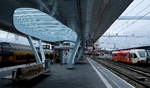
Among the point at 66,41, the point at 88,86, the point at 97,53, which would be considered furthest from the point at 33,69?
the point at 97,53

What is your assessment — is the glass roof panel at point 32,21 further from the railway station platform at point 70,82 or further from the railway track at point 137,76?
the railway track at point 137,76

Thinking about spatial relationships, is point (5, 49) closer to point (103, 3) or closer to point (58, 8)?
point (58, 8)

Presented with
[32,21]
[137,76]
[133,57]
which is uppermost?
[32,21]

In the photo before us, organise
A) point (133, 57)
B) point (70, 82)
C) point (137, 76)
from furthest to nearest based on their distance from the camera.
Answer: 1. point (133, 57)
2. point (137, 76)
3. point (70, 82)

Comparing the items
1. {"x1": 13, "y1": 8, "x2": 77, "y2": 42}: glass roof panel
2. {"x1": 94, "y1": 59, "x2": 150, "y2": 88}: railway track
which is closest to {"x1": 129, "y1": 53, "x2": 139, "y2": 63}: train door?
{"x1": 94, "y1": 59, "x2": 150, "y2": 88}: railway track

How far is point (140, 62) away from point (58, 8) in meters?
25.5

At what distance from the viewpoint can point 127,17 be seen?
1065 inches

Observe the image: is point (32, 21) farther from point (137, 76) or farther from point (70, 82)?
point (70, 82)

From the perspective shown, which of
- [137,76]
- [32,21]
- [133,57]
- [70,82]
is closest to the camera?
[70,82]

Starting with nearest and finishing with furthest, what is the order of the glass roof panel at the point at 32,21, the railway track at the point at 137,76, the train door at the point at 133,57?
the railway track at the point at 137,76 < the glass roof panel at the point at 32,21 < the train door at the point at 133,57

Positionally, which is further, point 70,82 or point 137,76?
point 137,76

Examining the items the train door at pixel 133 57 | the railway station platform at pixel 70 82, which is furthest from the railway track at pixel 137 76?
the train door at pixel 133 57

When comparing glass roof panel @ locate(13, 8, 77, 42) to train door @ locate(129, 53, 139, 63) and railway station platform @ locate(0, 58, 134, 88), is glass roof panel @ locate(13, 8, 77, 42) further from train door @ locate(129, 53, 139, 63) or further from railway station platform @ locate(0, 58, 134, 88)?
train door @ locate(129, 53, 139, 63)

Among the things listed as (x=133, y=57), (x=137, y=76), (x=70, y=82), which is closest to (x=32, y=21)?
(x=137, y=76)
